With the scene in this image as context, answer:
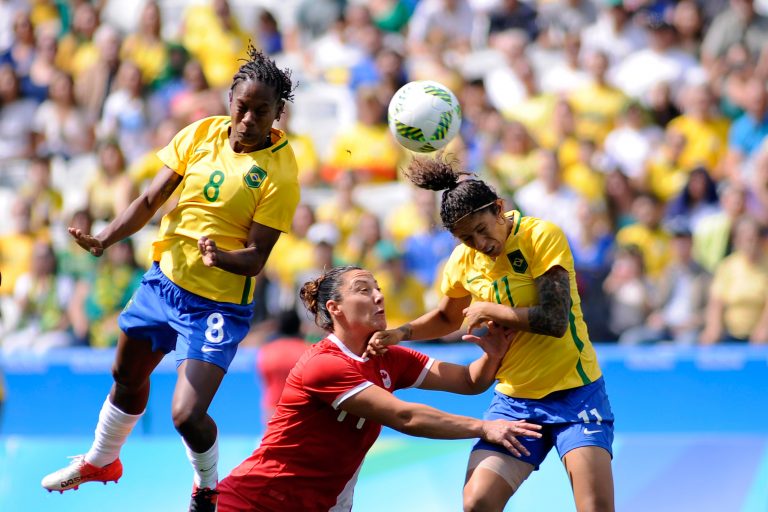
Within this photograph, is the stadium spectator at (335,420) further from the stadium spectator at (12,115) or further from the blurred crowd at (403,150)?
the stadium spectator at (12,115)

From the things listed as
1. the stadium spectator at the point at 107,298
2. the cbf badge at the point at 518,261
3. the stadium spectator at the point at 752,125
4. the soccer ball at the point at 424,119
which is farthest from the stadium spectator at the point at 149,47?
the cbf badge at the point at 518,261

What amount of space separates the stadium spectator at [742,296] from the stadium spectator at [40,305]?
229 inches

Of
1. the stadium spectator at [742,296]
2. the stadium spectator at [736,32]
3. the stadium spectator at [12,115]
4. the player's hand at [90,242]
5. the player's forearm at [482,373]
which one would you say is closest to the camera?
the player's forearm at [482,373]

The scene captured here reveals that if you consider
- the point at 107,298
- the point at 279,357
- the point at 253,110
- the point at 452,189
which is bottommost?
the point at 452,189

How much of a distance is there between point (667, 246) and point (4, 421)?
5981 millimetres

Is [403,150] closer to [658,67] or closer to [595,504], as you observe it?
[658,67]

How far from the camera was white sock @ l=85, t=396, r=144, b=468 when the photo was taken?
6281 mm

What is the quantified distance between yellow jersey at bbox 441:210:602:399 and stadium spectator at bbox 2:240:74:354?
6.51 meters

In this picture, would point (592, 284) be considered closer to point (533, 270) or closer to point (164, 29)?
point (533, 270)

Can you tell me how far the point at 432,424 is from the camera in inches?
207

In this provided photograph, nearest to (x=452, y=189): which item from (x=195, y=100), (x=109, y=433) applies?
(x=109, y=433)

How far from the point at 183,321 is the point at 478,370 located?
147 centimetres

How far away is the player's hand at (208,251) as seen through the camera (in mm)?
5547

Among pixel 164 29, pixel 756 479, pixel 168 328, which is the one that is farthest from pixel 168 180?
pixel 164 29
